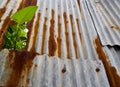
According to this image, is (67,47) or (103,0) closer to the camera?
(67,47)

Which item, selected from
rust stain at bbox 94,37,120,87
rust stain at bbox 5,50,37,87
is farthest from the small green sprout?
rust stain at bbox 94,37,120,87


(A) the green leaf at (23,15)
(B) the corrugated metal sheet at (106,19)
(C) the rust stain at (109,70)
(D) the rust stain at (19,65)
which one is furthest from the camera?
(B) the corrugated metal sheet at (106,19)

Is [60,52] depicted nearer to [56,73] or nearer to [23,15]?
[56,73]

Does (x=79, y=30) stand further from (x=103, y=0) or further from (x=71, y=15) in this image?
(x=103, y=0)

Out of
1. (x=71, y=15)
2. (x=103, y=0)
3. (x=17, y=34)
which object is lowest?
(x=103, y=0)

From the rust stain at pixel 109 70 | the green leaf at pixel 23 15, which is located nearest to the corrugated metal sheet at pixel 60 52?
the rust stain at pixel 109 70

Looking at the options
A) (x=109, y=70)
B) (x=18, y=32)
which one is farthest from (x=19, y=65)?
(x=109, y=70)

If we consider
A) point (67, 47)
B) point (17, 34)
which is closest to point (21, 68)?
point (17, 34)

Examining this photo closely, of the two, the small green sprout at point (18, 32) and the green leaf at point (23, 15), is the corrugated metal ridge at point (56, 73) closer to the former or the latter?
the small green sprout at point (18, 32)
